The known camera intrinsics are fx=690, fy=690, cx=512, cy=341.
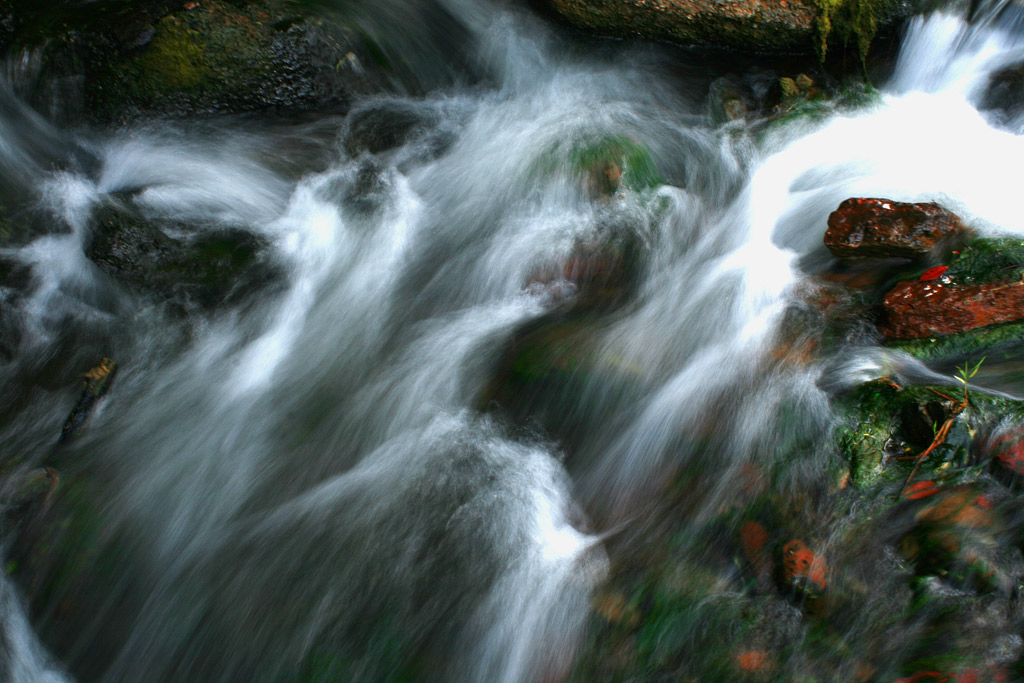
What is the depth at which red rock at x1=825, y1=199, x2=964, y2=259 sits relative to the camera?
3.68 meters

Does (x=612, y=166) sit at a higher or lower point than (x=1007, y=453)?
higher

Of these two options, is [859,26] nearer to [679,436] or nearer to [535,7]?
[535,7]

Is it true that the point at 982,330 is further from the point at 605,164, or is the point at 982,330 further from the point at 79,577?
the point at 79,577

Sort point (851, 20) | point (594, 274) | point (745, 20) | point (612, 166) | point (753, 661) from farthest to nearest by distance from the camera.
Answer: point (745, 20) → point (851, 20) → point (612, 166) → point (594, 274) → point (753, 661)

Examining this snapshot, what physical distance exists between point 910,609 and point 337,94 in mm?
5080

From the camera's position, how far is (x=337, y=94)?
5516 mm

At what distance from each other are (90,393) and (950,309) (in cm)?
486

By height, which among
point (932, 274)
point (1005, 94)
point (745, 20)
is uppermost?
point (745, 20)

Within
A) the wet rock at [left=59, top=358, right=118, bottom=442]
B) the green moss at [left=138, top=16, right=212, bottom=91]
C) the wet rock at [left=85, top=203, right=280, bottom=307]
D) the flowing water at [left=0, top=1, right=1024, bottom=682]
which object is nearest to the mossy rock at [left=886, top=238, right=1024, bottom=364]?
the flowing water at [left=0, top=1, right=1024, bottom=682]

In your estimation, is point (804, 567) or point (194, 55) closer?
point (804, 567)

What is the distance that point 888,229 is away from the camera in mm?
3752

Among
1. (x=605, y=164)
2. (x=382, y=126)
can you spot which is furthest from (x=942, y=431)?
(x=382, y=126)

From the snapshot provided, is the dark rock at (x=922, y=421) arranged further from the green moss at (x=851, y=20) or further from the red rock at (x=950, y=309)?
the green moss at (x=851, y=20)

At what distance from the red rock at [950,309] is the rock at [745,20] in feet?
8.76
